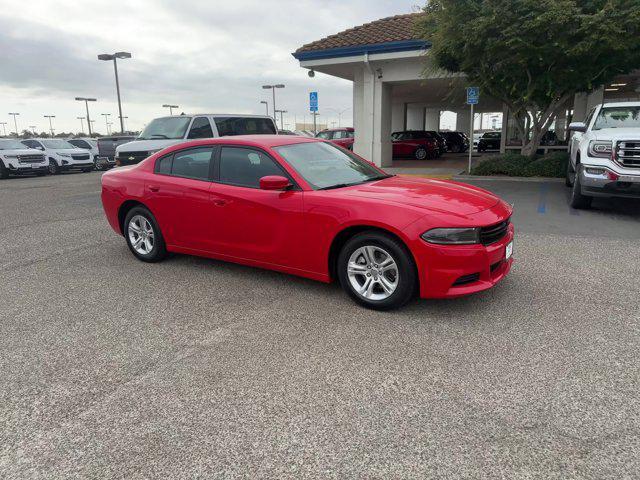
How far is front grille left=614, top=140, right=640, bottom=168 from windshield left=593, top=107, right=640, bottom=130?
1311 millimetres

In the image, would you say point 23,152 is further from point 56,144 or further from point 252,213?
point 252,213

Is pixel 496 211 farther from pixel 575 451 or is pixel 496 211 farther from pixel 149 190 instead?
pixel 149 190

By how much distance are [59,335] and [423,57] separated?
15.1 metres

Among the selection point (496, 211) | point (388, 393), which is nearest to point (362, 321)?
point (388, 393)

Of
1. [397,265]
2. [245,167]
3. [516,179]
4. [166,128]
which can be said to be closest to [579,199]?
[516,179]

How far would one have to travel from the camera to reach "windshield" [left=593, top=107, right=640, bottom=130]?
9.01 meters

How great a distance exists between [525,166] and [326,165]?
10.7 meters

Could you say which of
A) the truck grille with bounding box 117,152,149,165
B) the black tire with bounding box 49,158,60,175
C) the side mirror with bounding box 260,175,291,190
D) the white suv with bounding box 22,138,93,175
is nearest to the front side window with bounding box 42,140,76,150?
the white suv with bounding box 22,138,93,175

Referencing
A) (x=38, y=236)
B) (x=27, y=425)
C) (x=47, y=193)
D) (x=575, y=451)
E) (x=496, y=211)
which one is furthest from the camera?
(x=47, y=193)

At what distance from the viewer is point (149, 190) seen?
5.68 meters

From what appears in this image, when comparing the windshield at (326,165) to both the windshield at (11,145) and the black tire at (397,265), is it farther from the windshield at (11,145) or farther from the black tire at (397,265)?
the windshield at (11,145)

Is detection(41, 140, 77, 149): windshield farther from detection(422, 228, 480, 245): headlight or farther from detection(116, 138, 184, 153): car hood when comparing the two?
detection(422, 228, 480, 245): headlight

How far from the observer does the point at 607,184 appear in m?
8.07

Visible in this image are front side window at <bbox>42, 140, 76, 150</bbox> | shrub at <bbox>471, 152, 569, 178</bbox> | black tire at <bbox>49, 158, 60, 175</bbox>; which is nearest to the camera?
shrub at <bbox>471, 152, 569, 178</bbox>
